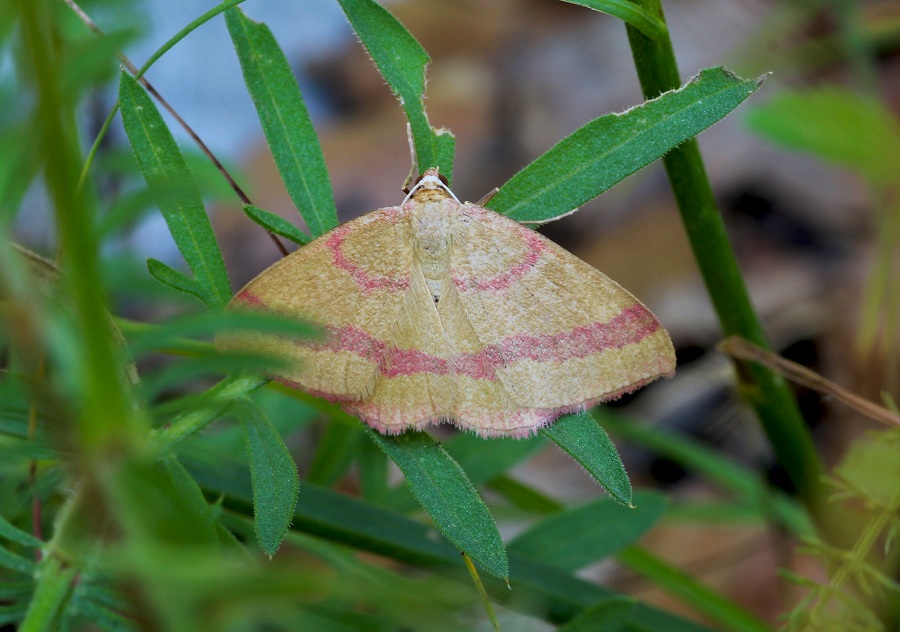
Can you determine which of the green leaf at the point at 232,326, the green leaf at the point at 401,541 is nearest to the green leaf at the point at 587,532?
the green leaf at the point at 401,541

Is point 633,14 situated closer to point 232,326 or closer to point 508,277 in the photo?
point 508,277

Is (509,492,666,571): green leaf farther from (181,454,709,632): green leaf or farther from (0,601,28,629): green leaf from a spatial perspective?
(0,601,28,629): green leaf

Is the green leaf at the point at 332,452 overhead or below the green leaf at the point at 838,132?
below

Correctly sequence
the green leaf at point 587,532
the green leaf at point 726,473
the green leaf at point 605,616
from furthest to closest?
the green leaf at point 726,473 → the green leaf at point 587,532 → the green leaf at point 605,616

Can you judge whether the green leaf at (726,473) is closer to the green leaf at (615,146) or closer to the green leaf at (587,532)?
the green leaf at (587,532)

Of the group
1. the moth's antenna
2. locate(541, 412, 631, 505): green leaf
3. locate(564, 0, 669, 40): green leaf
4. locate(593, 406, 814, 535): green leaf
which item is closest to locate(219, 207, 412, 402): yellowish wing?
the moth's antenna

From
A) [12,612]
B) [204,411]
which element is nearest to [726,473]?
[204,411]

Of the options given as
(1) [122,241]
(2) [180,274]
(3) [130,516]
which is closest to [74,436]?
(3) [130,516]

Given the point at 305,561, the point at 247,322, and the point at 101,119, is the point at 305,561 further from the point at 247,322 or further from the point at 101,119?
the point at 247,322
